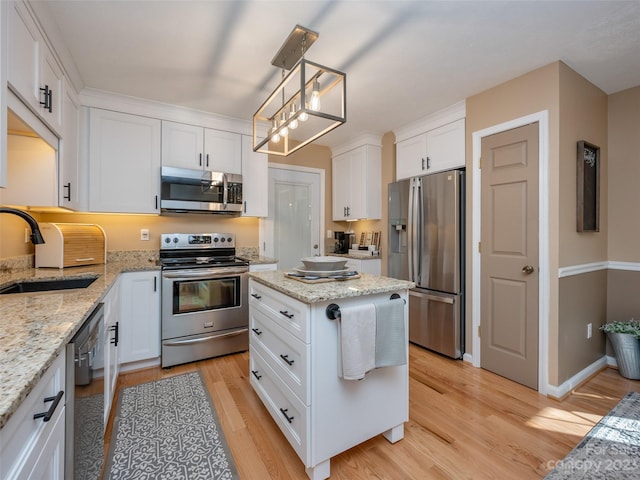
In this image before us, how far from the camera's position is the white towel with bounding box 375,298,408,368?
1.55 meters

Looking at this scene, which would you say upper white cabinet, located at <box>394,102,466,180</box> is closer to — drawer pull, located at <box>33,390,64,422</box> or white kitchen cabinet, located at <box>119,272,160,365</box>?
white kitchen cabinet, located at <box>119,272,160,365</box>

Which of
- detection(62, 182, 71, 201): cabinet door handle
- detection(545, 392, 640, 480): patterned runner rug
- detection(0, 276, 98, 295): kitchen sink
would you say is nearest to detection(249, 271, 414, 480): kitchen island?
detection(545, 392, 640, 480): patterned runner rug

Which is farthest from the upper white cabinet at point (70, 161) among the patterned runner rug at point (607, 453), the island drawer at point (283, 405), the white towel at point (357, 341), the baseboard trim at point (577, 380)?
the baseboard trim at point (577, 380)

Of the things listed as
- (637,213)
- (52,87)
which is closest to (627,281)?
(637,213)

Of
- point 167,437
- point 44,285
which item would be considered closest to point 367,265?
point 167,437

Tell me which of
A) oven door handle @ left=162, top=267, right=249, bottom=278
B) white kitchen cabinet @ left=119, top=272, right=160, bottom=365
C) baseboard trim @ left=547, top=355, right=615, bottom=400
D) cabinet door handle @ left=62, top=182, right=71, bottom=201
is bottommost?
baseboard trim @ left=547, top=355, right=615, bottom=400

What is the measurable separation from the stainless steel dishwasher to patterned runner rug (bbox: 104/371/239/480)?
31cm

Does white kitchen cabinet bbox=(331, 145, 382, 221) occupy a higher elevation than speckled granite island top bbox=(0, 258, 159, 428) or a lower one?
higher

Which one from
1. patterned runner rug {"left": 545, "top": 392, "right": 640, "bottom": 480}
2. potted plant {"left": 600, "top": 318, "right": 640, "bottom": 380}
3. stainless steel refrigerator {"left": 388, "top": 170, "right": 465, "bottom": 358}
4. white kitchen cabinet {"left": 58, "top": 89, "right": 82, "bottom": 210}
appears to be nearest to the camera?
patterned runner rug {"left": 545, "top": 392, "right": 640, "bottom": 480}

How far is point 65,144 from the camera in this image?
2238 millimetres

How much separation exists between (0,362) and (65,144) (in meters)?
2.12

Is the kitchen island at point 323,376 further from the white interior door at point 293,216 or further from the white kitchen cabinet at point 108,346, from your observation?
the white interior door at point 293,216

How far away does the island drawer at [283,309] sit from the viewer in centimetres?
146

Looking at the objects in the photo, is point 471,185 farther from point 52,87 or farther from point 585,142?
point 52,87
